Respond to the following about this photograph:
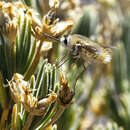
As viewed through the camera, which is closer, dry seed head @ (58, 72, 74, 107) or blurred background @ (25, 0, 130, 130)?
dry seed head @ (58, 72, 74, 107)

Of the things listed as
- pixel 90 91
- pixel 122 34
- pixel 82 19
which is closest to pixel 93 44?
pixel 82 19

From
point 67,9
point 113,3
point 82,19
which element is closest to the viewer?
point 67,9

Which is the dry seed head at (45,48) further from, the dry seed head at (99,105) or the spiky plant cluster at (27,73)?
the dry seed head at (99,105)

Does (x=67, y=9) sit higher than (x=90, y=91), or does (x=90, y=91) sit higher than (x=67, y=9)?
(x=67, y=9)

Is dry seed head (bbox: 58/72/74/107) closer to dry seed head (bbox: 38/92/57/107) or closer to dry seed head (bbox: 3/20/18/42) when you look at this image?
dry seed head (bbox: 38/92/57/107)

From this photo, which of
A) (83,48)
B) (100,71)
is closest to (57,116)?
(83,48)

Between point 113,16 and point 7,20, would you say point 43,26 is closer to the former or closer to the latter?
point 7,20

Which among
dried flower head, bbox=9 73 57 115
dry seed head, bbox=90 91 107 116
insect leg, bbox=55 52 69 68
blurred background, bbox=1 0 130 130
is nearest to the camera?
dried flower head, bbox=9 73 57 115

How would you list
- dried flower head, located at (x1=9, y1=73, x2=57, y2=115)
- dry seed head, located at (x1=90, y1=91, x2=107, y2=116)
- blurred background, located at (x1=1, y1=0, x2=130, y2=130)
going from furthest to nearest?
1. dry seed head, located at (x1=90, y1=91, x2=107, y2=116)
2. blurred background, located at (x1=1, y1=0, x2=130, y2=130)
3. dried flower head, located at (x1=9, y1=73, x2=57, y2=115)

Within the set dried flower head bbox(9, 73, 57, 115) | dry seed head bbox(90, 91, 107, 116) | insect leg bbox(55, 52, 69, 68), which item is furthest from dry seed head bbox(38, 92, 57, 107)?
dry seed head bbox(90, 91, 107, 116)
